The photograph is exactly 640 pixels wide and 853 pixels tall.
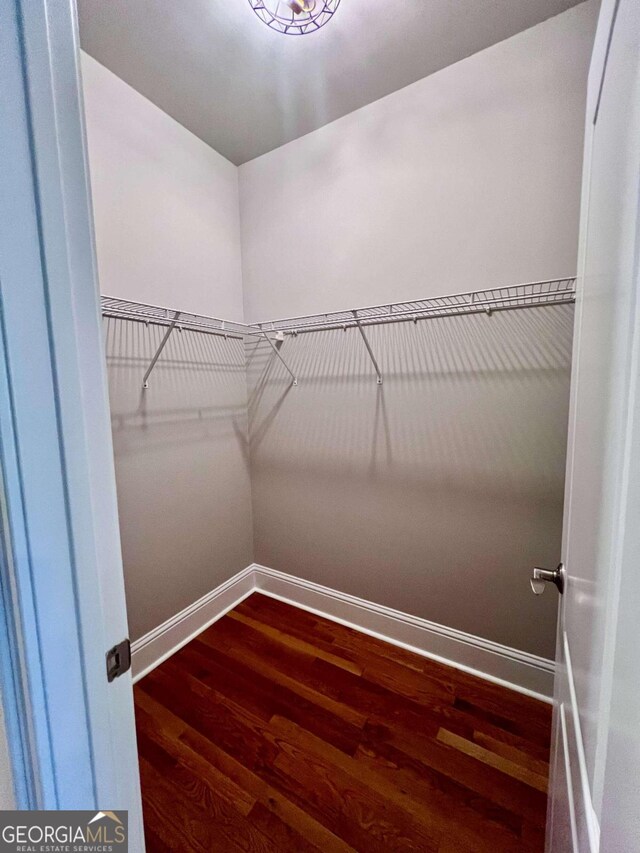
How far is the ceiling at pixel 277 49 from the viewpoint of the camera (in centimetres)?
112

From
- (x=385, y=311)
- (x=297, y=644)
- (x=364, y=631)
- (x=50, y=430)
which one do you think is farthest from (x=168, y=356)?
(x=364, y=631)

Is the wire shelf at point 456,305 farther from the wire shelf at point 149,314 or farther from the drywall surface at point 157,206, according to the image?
the drywall surface at point 157,206

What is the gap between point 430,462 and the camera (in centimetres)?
153

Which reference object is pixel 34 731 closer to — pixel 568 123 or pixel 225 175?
pixel 568 123

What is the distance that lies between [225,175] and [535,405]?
2099 mm

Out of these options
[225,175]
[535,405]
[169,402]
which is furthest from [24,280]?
[225,175]

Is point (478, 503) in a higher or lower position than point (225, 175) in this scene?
lower

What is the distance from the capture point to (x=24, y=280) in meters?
0.40

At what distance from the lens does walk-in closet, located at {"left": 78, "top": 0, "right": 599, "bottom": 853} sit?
111cm

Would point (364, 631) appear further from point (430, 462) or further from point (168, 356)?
point (168, 356)

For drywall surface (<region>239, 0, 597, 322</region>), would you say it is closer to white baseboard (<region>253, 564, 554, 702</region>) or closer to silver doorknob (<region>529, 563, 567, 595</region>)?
silver doorknob (<region>529, 563, 567, 595</region>)

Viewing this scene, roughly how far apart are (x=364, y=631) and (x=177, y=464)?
1.39m

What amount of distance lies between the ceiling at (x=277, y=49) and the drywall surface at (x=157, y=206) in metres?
0.12

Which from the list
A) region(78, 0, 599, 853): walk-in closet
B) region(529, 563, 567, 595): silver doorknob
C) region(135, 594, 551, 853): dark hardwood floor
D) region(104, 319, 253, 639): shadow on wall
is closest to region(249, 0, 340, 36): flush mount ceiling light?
region(78, 0, 599, 853): walk-in closet
